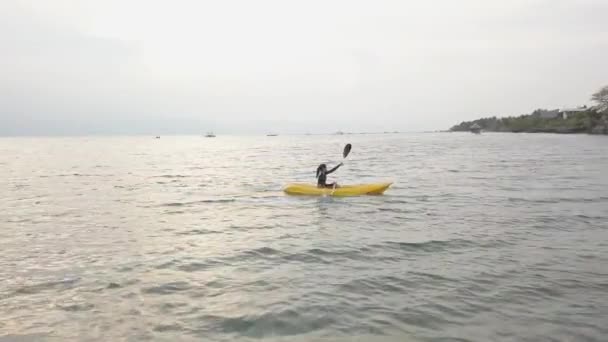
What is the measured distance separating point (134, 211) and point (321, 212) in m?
6.94

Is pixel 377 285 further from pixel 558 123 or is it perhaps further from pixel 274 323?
pixel 558 123

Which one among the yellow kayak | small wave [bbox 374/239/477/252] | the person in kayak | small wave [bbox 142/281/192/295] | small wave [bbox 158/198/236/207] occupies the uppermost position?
the person in kayak

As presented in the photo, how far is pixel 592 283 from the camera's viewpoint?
25.3 ft

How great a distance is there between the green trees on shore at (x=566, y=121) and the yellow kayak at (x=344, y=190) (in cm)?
9861

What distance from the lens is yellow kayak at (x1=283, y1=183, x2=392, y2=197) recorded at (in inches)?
741

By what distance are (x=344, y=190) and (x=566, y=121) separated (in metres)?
122

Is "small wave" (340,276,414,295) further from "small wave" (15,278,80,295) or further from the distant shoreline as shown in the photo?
the distant shoreline

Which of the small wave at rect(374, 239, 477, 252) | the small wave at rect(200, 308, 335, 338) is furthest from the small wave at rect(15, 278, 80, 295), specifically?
the small wave at rect(374, 239, 477, 252)

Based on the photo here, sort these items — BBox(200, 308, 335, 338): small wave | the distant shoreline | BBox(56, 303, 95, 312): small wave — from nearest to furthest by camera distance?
BBox(200, 308, 335, 338): small wave, BBox(56, 303, 95, 312): small wave, the distant shoreline

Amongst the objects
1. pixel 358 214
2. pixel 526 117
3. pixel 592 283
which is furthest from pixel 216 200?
pixel 526 117

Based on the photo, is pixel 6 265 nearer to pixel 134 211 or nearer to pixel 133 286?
pixel 133 286

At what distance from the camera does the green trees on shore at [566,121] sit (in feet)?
336

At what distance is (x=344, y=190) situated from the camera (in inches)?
738

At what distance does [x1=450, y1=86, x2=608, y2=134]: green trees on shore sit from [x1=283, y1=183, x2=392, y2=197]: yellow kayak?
324 feet
